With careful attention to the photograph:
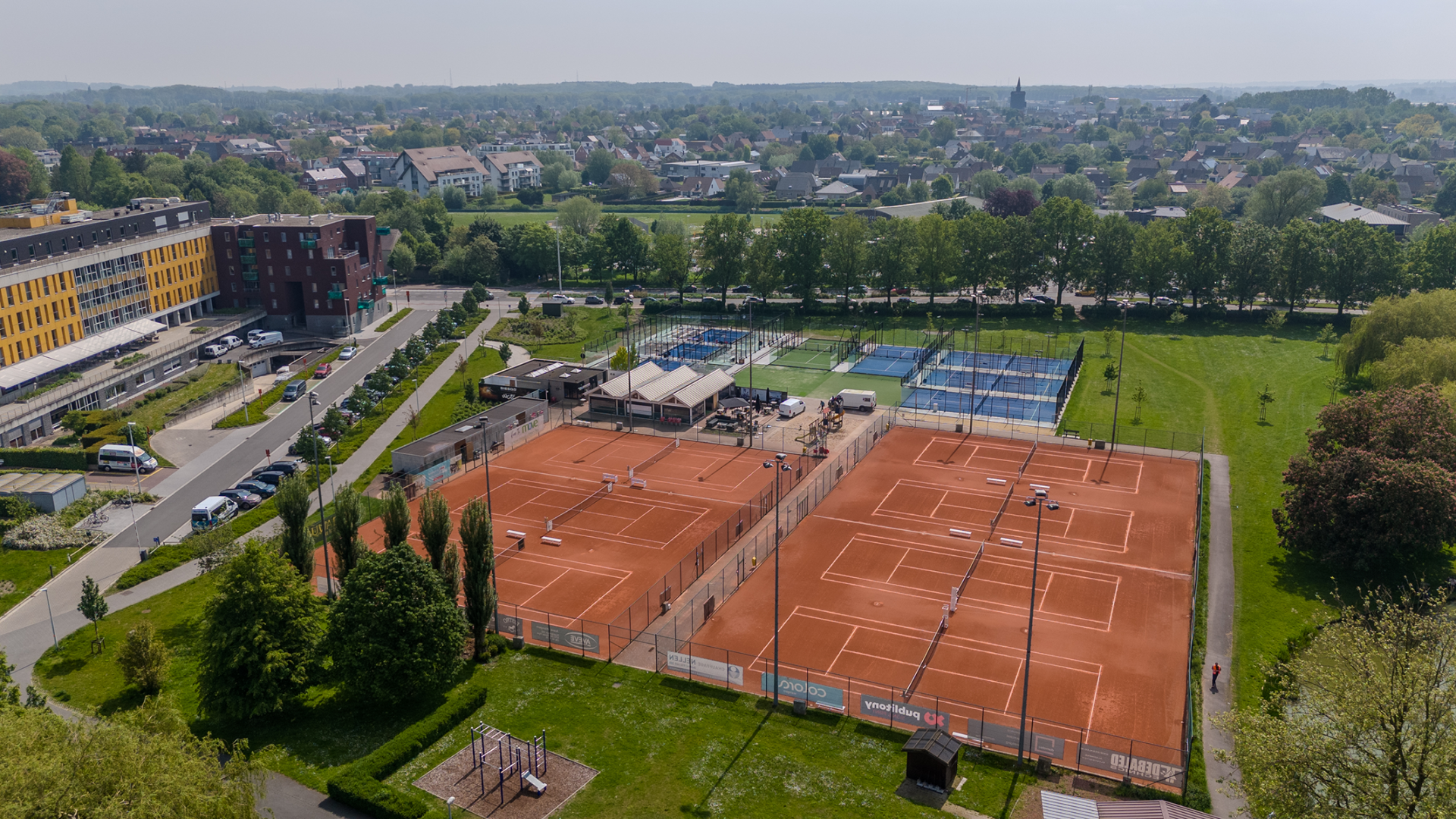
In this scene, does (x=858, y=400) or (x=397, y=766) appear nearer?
(x=397, y=766)

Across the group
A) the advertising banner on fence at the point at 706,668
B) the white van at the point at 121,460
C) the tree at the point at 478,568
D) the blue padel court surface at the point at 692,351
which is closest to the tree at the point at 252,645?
the tree at the point at 478,568

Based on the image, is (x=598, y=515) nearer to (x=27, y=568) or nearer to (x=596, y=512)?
(x=596, y=512)

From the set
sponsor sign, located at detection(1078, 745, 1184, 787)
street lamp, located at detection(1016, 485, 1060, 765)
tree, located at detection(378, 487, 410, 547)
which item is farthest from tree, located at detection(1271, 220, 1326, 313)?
tree, located at detection(378, 487, 410, 547)

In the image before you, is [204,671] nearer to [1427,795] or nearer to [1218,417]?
[1427,795]

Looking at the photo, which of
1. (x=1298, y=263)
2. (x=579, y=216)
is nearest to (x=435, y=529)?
(x=1298, y=263)

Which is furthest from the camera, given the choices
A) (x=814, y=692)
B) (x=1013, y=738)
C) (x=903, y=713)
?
(x=814, y=692)

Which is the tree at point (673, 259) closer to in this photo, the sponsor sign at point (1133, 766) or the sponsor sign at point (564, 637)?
the sponsor sign at point (564, 637)

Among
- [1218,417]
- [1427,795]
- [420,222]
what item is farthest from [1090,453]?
[420,222]

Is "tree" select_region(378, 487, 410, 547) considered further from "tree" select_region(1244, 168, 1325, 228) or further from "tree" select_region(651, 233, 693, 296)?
"tree" select_region(1244, 168, 1325, 228)
